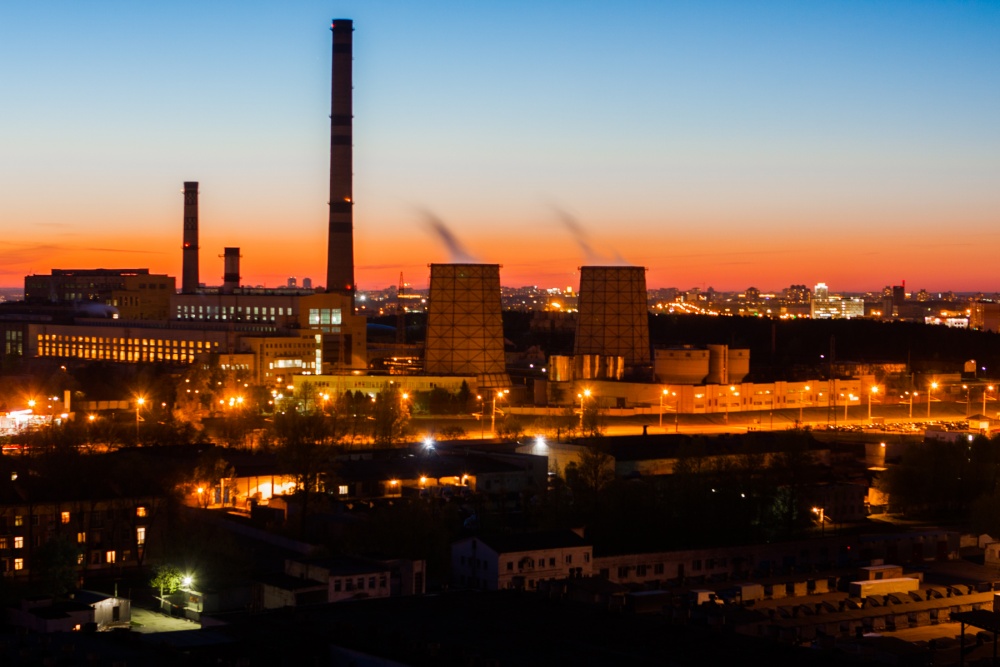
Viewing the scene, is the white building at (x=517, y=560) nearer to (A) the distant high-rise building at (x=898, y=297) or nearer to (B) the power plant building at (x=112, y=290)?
(B) the power plant building at (x=112, y=290)

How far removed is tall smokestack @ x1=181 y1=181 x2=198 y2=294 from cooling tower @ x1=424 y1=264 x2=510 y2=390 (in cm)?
2040

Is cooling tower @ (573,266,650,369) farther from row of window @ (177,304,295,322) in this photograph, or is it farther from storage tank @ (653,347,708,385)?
row of window @ (177,304,295,322)

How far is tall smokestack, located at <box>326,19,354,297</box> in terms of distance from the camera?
57.0 metres

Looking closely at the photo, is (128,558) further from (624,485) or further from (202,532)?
(624,485)

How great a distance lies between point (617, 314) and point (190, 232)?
21.9 metres

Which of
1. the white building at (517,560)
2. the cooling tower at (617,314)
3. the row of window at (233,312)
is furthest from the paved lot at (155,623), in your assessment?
the row of window at (233,312)

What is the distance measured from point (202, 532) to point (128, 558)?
1912 millimetres

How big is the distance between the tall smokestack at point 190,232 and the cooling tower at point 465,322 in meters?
20.4

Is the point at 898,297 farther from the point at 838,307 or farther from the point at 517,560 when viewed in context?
the point at 517,560

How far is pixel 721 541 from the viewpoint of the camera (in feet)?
80.5

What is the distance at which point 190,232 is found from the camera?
216 ft

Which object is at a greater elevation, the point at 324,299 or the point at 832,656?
the point at 324,299

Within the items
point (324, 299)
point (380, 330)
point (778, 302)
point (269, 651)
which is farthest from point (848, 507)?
point (778, 302)

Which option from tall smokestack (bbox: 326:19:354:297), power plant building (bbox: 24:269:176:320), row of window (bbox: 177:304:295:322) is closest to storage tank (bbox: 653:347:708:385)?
tall smokestack (bbox: 326:19:354:297)
